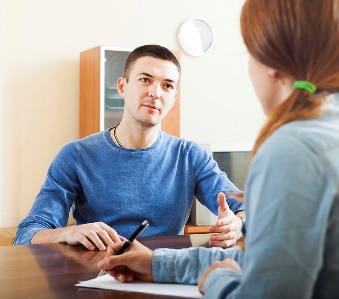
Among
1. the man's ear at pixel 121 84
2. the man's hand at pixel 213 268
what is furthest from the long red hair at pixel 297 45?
the man's ear at pixel 121 84

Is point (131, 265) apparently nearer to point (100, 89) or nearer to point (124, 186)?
point (124, 186)

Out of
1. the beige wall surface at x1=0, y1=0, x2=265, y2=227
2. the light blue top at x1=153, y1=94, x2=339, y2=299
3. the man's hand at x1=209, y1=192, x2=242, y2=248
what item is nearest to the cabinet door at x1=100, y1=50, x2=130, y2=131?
the beige wall surface at x1=0, y1=0, x2=265, y2=227

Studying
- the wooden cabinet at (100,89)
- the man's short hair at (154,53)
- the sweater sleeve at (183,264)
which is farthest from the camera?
the wooden cabinet at (100,89)

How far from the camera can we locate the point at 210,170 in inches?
95.5

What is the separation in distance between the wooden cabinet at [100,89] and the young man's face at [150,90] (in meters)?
1.61

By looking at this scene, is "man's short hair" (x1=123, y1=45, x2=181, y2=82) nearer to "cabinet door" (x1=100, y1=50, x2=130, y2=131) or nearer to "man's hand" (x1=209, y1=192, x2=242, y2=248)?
"man's hand" (x1=209, y1=192, x2=242, y2=248)

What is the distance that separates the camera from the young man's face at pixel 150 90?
2441mm

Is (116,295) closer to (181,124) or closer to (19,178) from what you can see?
(19,178)

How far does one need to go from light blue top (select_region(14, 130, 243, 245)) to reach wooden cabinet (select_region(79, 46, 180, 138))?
175 cm

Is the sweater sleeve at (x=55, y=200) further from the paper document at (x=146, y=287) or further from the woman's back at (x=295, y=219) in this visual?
the woman's back at (x=295, y=219)

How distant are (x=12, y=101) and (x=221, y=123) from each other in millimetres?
1758

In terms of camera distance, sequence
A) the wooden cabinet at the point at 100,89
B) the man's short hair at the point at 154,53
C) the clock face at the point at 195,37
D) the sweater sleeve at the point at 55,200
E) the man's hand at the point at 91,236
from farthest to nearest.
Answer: the clock face at the point at 195,37 < the wooden cabinet at the point at 100,89 < the man's short hair at the point at 154,53 < the sweater sleeve at the point at 55,200 < the man's hand at the point at 91,236

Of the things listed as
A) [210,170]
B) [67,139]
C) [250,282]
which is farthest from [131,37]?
[250,282]

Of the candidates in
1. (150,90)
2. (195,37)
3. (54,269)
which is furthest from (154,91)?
(195,37)
